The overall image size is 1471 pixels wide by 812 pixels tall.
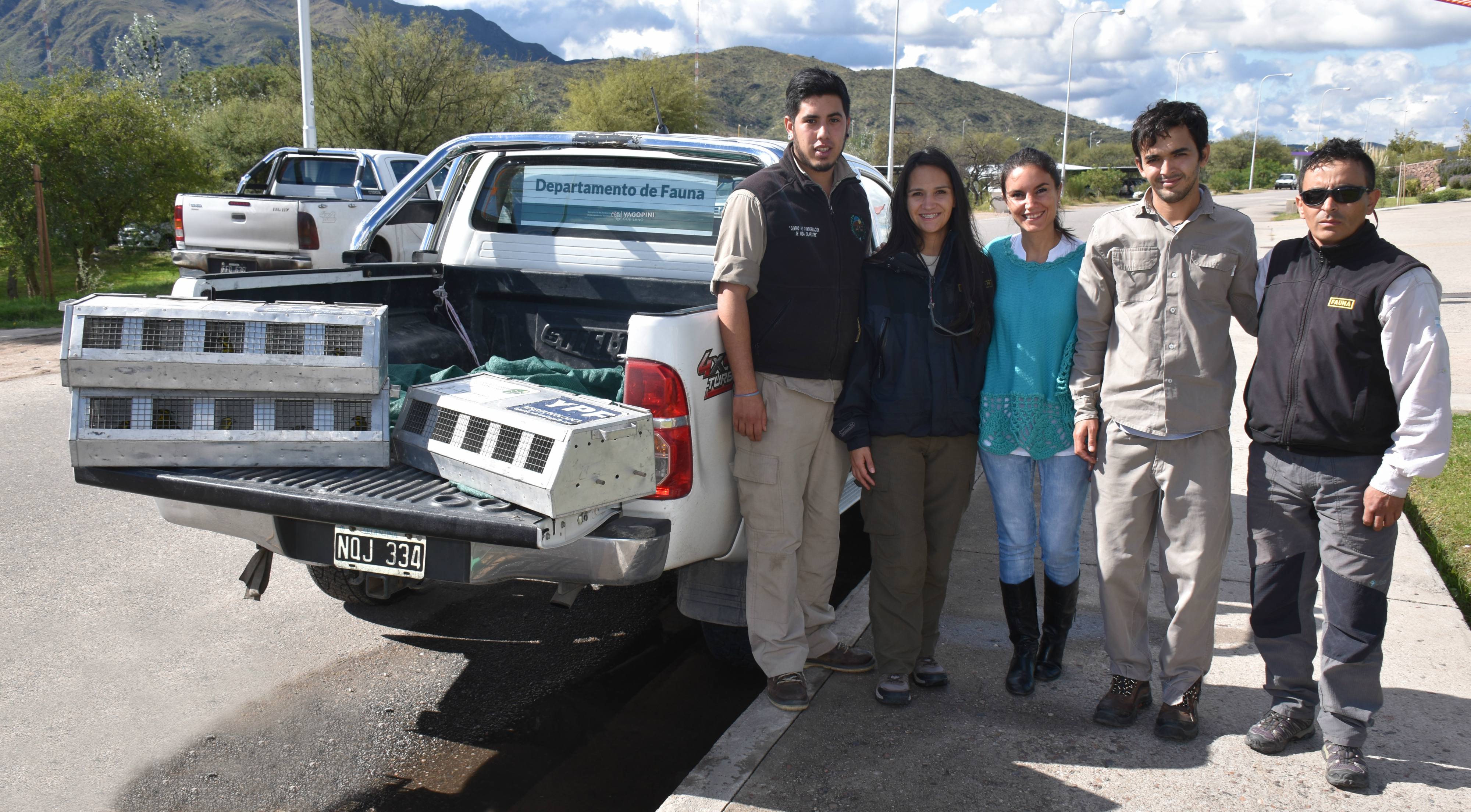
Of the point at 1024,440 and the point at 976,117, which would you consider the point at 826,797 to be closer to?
the point at 1024,440

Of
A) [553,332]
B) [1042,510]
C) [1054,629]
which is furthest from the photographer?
[553,332]

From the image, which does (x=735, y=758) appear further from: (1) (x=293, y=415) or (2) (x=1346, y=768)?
(2) (x=1346, y=768)

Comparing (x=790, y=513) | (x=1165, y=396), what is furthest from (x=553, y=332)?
(x=1165, y=396)

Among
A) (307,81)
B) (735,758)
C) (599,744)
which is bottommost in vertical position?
(599,744)

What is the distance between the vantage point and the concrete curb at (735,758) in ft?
9.41

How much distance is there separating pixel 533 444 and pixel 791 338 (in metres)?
0.97

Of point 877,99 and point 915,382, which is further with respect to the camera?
point 877,99

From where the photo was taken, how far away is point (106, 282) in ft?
48.9

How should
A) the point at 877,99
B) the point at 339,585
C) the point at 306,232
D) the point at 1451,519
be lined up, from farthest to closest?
the point at 877,99 < the point at 306,232 < the point at 1451,519 < the point at 339,585

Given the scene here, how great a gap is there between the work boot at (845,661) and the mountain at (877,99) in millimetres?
100609

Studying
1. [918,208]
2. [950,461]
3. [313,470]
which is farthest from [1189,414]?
[313,470]

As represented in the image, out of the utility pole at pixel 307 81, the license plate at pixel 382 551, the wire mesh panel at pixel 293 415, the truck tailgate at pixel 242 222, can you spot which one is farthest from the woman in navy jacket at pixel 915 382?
the utility pole at pixel 307 81

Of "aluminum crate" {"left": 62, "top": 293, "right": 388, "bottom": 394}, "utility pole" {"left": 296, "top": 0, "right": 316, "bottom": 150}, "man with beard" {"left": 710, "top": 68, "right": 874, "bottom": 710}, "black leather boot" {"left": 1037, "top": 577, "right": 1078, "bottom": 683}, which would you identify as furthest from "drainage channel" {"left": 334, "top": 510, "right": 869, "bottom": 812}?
"utility pole" {"left": 296, "top": 0, "right": 316, "bottom": 150}

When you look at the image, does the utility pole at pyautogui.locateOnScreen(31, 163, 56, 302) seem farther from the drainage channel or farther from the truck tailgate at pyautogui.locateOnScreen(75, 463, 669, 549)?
the drainage channel
